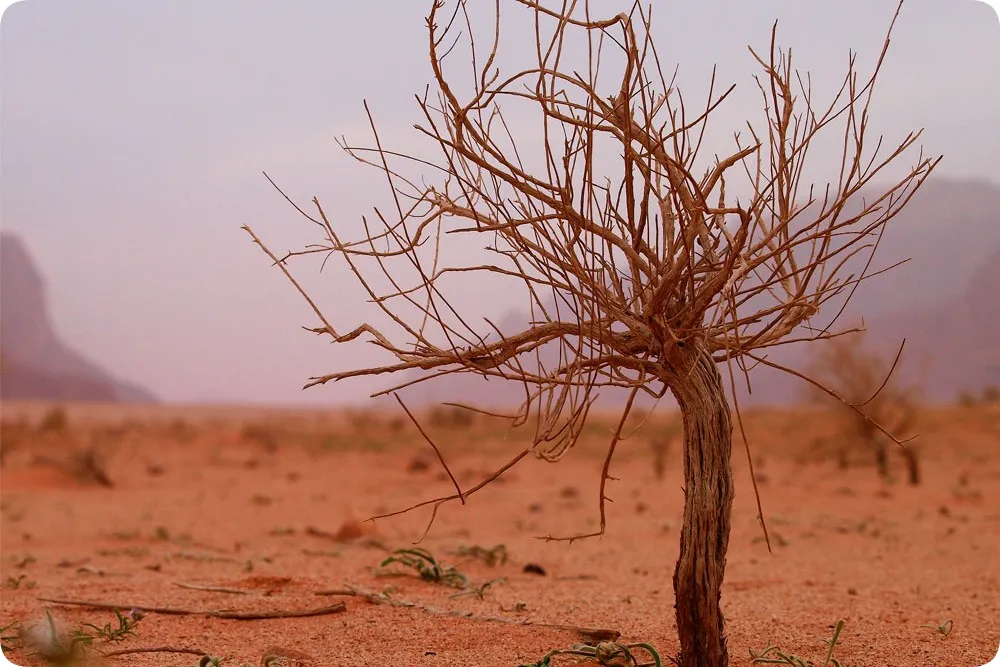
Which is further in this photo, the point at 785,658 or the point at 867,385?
the point at 867,385

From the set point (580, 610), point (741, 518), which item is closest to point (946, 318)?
point (741, 518)

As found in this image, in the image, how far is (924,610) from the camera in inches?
197

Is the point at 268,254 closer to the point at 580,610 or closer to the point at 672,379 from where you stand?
the point at 672,379

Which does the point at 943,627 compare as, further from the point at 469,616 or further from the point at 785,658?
the point at 469,616

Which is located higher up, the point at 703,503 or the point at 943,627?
the point at 703,503

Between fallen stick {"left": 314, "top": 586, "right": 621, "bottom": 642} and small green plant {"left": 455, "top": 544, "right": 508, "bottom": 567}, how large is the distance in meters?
1.71

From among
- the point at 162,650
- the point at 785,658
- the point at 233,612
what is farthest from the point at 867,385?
the point at 162,650

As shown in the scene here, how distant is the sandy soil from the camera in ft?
13.7

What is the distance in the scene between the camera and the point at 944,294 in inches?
3698

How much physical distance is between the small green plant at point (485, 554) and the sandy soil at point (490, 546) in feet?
0.37

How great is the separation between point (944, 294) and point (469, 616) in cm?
10043

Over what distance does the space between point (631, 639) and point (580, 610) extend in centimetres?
79

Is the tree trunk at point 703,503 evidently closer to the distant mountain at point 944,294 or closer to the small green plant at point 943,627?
the small green plant at point 943,627

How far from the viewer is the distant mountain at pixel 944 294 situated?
262ft
